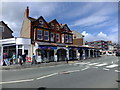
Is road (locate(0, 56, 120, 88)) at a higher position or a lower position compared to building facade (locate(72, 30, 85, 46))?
lower

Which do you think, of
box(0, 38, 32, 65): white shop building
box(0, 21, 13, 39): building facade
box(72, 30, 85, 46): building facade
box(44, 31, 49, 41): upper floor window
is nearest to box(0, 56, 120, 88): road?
box(0, 38, 32, 65): white shop building

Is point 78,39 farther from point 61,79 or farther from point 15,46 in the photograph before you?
point 61,79

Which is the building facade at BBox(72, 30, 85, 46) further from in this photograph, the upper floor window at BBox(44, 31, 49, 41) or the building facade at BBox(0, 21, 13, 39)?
the building facade at BBox(0, 21, 13, 39)

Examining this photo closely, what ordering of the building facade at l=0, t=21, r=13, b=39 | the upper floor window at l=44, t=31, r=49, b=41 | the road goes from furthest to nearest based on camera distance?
1. the building facade at l=0, t=21, r=13, b=39
2. the upper floor window at l=44, t=31, r=49, b=41
3. the road

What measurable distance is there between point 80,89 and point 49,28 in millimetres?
20429

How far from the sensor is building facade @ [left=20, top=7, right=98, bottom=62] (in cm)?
1998

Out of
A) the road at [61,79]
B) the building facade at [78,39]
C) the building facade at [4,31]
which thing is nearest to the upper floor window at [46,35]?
the building facade at [4,31]

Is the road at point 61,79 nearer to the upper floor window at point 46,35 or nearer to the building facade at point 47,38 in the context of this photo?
the building facade at point 47,38

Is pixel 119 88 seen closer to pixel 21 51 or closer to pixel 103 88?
pixel 103 88

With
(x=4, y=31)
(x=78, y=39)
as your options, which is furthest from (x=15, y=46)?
(x=78, y=39)

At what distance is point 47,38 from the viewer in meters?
24.2

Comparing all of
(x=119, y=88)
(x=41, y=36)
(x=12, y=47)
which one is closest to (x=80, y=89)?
(x=119, y=88)

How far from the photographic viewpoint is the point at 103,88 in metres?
5.42

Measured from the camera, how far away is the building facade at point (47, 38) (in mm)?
19984
